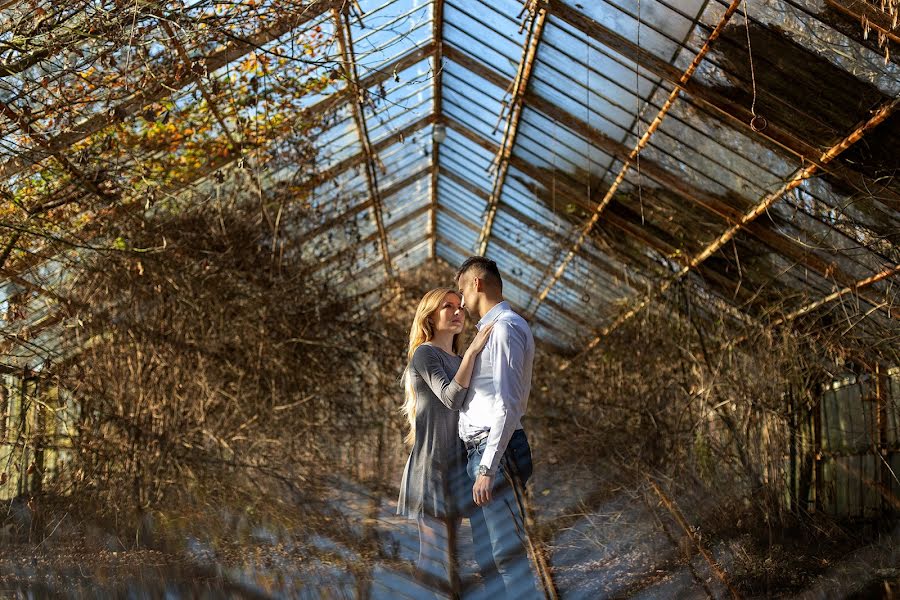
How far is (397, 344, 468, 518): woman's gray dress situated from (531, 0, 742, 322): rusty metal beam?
142 inches

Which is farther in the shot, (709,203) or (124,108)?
(709,203)

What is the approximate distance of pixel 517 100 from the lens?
30.7 ft

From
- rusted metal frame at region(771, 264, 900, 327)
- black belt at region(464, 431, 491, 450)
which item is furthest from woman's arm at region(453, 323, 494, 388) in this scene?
rusted metal frame at region(771, 264, 900, 327)

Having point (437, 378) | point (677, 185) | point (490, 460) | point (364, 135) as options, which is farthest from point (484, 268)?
point (364, 135)

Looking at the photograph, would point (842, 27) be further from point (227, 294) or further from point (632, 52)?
point (227, 294)

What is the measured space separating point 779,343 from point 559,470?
4.27 metres

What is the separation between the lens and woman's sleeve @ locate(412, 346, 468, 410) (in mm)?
3525

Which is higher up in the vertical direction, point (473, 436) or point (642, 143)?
point (642, 143)

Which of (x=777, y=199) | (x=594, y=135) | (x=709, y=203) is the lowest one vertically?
(x=777, y=199)

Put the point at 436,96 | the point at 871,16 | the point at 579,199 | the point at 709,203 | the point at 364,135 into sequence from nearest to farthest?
1. the point at 871,16
2. the point at 709,203
3. the point at 579,199
4. the point at 436,96
5. the point at 364,135

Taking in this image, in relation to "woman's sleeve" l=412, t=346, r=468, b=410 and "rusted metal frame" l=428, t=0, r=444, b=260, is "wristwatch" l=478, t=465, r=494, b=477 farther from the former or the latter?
"rusted metal frame" l=428, t=0, r=444, b=260

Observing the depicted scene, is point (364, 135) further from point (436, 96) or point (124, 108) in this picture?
point (124, 108)

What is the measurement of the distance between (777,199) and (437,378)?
188 inches

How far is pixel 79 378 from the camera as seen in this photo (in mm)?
7184
